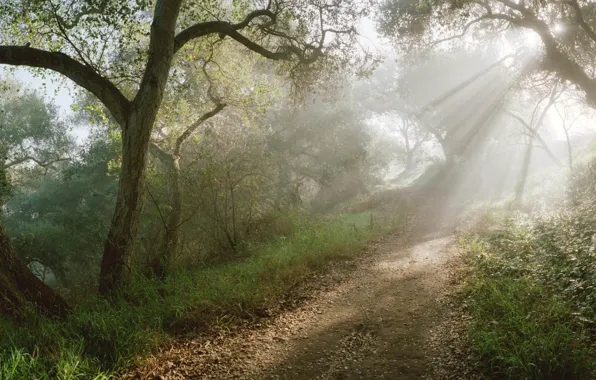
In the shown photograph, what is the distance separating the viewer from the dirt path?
14.2 ft

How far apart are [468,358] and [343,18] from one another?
10.9 m

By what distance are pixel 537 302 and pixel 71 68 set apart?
9.79m

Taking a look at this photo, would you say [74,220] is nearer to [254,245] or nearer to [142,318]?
[254,245]

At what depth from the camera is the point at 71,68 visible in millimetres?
7004

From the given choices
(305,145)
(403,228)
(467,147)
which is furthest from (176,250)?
(467,147)

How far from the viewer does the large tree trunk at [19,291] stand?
5.35 meters

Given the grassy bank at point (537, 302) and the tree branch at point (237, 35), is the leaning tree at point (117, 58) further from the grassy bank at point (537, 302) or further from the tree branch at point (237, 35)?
the grassy bank at point (537, 302)

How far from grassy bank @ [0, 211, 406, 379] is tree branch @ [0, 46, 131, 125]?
3924 millimetres

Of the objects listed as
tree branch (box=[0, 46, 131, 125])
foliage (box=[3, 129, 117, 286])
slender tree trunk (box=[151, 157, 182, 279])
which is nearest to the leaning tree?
tree branch (box=[0, 46, 131, 125])

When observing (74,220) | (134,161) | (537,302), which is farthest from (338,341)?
(74,220)

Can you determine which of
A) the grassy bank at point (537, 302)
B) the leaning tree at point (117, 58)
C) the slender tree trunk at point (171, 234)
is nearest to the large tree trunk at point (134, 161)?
the leaning tree at point (117, 58)

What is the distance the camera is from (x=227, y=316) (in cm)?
580

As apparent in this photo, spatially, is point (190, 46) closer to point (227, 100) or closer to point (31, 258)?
point (227, 100)

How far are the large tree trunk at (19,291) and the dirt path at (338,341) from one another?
2.73m
